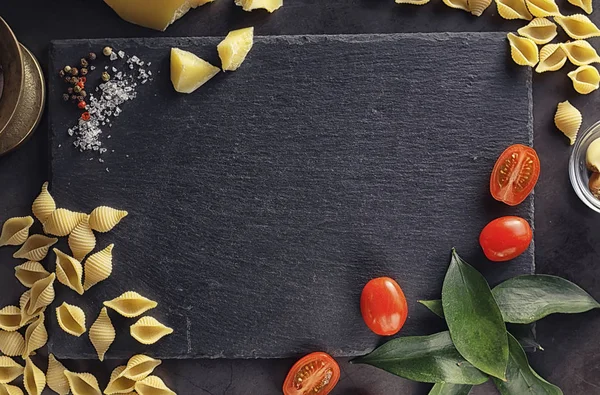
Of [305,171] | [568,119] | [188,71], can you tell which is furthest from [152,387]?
[568,119]

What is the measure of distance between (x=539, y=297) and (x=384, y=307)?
369 millimetres

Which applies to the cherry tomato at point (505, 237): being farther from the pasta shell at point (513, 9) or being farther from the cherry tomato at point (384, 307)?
the pasta shell at point (513, 9)

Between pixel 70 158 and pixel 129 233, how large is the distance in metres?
0.23

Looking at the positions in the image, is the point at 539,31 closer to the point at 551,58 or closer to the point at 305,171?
the point at 551,58

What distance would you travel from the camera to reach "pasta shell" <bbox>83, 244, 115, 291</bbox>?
1729 mm

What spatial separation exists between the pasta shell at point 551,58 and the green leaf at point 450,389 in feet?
2.60

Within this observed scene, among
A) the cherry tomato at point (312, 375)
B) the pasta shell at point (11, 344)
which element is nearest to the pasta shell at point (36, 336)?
the pasta shell at point (11, 344)

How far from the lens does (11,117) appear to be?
1.56m

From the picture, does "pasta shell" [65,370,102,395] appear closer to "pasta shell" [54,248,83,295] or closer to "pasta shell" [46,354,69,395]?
"pasta shell" [46,354,69,395]

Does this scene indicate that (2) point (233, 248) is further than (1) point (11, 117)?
Yes

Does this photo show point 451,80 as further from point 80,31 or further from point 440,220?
point 80,31

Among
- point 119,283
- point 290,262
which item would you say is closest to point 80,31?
point 119,283

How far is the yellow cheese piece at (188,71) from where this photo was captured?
171 cm

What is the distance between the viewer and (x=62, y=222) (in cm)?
172
